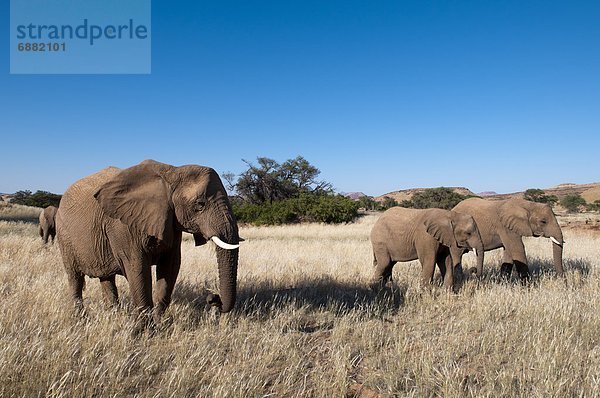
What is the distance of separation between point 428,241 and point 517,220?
3146mm

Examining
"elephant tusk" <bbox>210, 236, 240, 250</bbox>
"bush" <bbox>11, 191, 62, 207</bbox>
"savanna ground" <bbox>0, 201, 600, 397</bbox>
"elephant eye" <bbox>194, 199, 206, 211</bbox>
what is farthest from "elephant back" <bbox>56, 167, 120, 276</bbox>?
"bush" <bbox>11, 191, 62, 207</bbox>

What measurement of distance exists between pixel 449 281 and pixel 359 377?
4.44 m

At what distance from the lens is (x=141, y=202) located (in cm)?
453

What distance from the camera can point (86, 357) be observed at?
11.6ft

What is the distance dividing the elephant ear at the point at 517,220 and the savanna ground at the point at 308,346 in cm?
192

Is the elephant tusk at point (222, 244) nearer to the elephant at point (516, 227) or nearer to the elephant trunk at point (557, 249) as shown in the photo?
the elephant at point (516, 227)

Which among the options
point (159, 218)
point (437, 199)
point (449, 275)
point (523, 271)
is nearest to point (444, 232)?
point (449, 275)

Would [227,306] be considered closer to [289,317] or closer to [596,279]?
[289,317]

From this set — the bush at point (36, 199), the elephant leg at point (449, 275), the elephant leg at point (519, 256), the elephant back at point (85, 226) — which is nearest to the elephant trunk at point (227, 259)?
A: the elephant back at point (85, 226)

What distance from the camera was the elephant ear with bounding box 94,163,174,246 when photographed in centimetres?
446

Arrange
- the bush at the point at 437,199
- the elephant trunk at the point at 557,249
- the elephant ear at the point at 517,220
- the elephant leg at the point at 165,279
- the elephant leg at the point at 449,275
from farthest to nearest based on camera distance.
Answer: the bush at the point at 437,199 < the elephant ear at the point at 517,220 < the elephant trunk at the point at 557,249 < the elephant leg at the point at 449,275 < the elephant leg at the point at 165,279

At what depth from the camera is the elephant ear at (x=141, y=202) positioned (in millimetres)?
4465

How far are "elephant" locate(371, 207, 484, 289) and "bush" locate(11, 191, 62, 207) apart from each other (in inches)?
2223

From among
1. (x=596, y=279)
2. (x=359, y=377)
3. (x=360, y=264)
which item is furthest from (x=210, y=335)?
(x=596, y=279)
